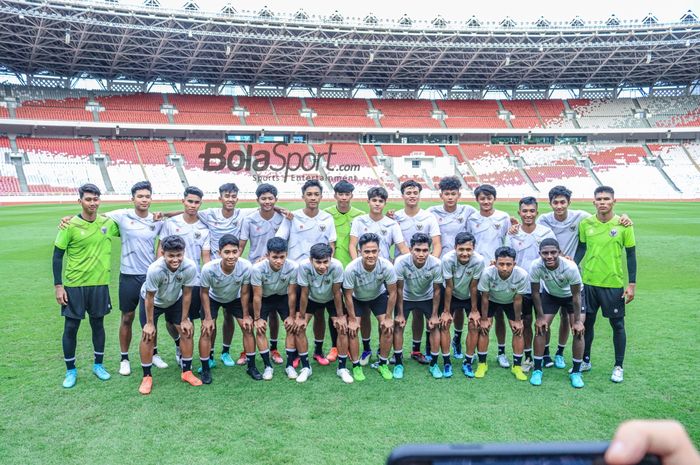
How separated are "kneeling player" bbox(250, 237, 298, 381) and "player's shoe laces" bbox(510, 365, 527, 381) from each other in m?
2.33

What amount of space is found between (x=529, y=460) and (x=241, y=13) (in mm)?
36150

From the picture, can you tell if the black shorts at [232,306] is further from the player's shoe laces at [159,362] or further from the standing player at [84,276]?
the standing player at [84,276]

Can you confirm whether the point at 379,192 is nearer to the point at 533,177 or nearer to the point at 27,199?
the point at 27,199

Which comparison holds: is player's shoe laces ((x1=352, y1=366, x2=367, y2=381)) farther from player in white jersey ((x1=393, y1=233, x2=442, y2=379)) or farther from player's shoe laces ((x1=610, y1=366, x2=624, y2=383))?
player's shoe laces ((x1=610, y1=366, x2=624, y2=383))

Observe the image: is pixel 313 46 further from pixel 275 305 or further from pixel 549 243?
pixel 549 243

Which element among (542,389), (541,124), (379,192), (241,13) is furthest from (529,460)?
(541,124)

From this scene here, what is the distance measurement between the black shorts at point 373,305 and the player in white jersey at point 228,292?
126cm

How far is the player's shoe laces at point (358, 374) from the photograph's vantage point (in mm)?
5234

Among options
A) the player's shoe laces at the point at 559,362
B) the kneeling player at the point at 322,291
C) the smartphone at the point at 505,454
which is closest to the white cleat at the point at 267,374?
the kneeling player at the point at 322,291

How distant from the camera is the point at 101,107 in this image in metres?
40.5

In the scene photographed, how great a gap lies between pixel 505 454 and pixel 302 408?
393 centimetres

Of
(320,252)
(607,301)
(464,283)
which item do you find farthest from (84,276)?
(607,301)

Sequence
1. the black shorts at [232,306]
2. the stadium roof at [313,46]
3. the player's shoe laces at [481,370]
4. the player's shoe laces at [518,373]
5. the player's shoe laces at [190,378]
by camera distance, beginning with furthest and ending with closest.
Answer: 1. the stadium roof at [313,46]
2. the black shorts at [232,306]
3. the player's shoe laces at [481,370]
4. the player's shoe laces at [518,373]
5. the player's shoe laces at [190,378]

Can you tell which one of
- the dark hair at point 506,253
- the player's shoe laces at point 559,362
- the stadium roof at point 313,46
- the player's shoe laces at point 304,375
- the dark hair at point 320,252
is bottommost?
the player's shoe laces at point 559,362
